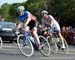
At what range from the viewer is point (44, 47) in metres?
14.4

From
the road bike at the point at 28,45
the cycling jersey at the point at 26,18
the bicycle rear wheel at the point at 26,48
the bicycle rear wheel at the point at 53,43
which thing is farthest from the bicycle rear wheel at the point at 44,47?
the bicycle rear wheel at the point at 53,43

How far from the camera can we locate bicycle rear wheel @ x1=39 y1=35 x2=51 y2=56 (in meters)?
14.2

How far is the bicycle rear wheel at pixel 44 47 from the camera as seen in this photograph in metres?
14.2

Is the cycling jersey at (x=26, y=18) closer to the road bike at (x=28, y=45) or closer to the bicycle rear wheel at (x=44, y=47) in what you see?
the road bike at (x=28, y=45)

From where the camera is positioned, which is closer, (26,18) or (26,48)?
(26,18)

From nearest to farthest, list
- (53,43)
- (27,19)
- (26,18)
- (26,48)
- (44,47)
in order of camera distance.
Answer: (27,19) < (26,18) < (26,48) < (44,47) < (53,43)

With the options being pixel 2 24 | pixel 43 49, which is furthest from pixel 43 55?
pixel 2 24

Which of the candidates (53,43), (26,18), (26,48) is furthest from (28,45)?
(53,43)

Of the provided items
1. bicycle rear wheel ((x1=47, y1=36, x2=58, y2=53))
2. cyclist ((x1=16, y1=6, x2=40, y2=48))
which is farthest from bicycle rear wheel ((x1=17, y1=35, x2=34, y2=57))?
bicycle rear wheel ((x1=47, y1=36, x2=58, y2=53))

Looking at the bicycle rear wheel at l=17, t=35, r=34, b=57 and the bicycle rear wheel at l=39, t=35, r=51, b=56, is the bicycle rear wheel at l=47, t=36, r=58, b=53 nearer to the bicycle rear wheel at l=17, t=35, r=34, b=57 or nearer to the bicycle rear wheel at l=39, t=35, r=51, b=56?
the bicycle rear wheel at l=39, t=35, r=51, b=56

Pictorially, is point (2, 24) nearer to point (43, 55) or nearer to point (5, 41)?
point (5, 41)

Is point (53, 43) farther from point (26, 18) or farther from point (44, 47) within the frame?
point (26, 18)

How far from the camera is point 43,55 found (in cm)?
1428

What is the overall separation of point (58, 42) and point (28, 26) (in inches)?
85.7
